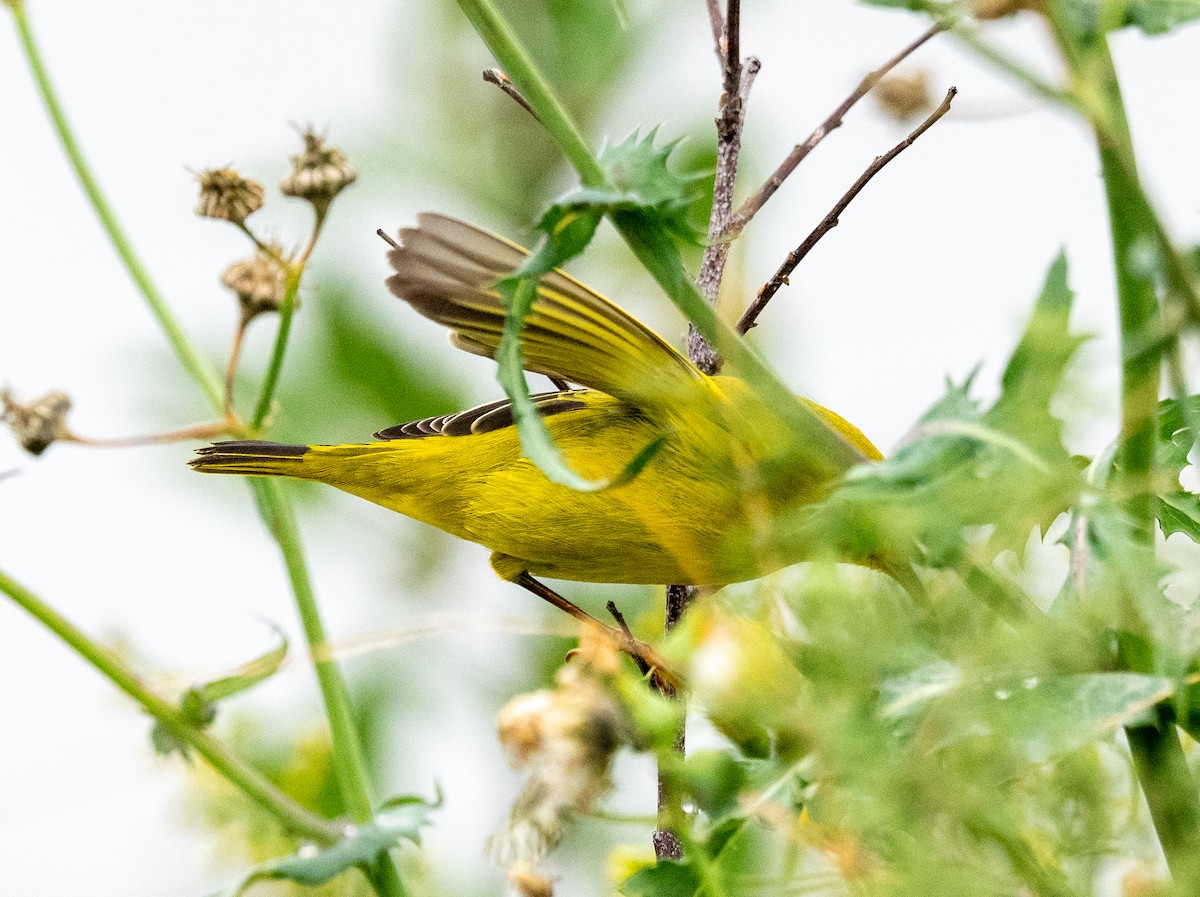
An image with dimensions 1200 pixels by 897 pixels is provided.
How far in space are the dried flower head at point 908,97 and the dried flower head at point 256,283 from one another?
2.62ft

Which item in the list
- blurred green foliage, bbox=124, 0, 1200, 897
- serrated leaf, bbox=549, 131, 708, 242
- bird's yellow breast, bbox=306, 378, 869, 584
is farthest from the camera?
bird's yellow breast, bbox=306, 378, 869, 584

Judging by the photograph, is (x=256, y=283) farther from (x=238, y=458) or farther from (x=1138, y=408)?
(x=1138, y=408)

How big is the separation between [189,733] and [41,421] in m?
0.52

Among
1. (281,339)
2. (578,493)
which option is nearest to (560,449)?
(578,493)

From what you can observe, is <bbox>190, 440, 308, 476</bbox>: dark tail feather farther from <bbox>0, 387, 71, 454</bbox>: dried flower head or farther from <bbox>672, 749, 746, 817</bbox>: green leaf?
<bbox>672, 749, 746, 817</bbox>: green leaf

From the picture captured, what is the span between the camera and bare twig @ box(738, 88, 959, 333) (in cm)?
150

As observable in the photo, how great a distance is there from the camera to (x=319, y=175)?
1406mm

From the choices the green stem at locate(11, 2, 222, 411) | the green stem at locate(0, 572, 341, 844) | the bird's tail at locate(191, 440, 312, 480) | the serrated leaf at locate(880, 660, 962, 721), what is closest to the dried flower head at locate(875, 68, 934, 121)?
the serrated leaf at locate(880, 660, 962, 721)

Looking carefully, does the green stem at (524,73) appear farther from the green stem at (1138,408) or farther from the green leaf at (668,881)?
the green leaf at (668,881)

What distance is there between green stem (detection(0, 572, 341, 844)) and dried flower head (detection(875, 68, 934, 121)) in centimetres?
71

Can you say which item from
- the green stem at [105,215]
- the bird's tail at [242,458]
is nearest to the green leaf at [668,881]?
the green stem at [105,215]

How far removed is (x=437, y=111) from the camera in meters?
3.24

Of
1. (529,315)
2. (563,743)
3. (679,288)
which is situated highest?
(529,315)

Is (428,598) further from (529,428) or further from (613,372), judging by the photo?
(529,428)
